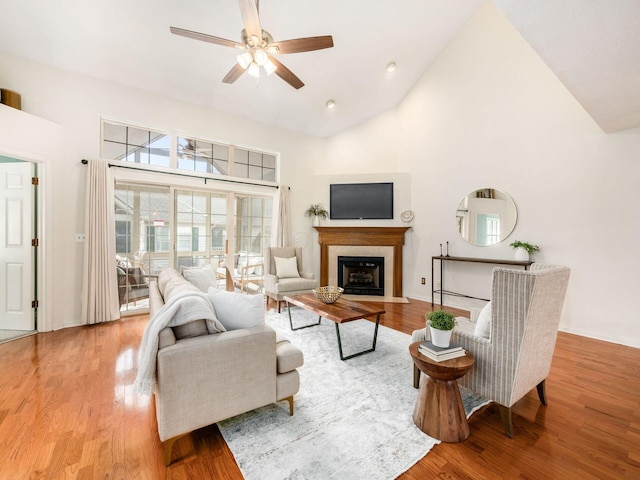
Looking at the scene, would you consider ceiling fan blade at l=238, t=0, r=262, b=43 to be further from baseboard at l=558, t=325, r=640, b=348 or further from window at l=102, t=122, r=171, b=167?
baseboard at l=558, t=325, r=640, b=348

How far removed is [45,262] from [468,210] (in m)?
6.11

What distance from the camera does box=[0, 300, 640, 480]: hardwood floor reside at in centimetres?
145

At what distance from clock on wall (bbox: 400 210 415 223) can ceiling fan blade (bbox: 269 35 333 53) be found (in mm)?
3445

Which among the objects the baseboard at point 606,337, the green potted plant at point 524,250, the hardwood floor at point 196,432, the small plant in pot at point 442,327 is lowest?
the hardwood floor at point 196,432

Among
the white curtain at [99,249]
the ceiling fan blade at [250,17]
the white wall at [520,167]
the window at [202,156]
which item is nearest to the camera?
the ceiling fan blade at [250,17]

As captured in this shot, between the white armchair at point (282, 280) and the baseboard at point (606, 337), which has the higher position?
the white armchair at point (282, 280)

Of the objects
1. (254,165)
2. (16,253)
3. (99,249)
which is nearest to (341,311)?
(99,249)

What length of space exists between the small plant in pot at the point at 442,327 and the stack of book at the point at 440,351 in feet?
0.12

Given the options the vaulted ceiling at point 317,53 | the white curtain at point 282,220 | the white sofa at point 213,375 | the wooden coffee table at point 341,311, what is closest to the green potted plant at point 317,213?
the white curtain at point 282,220

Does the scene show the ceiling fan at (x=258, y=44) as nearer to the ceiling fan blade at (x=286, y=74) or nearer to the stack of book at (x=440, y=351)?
the ceiling fan blade at (x=286, y=74)

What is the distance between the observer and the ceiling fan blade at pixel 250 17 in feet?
6.95

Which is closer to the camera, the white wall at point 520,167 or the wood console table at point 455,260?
the white wall at point 520,167

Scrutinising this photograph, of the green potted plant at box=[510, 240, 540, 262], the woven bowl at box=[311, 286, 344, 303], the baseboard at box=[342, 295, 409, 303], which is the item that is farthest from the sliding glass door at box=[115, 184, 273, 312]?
the green potted plant at box=[510, 240, 540, 262]

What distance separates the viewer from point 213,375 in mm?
1560
